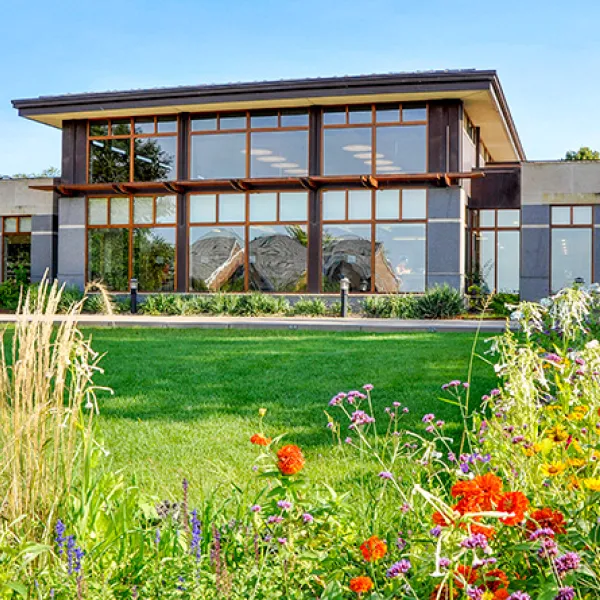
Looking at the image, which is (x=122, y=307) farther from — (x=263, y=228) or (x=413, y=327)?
(x=413, y=327)

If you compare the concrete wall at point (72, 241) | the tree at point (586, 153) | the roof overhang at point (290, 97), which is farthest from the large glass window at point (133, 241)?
the tree at point (586, 153)

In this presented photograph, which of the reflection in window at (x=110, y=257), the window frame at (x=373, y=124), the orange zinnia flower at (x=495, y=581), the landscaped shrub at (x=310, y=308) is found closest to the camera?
the orange zinnia flower at (x=495, y=581)

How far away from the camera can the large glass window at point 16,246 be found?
26875 mm

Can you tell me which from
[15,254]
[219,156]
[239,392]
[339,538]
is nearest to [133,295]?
[219,156]

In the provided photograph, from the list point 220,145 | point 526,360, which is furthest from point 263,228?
point 526,360

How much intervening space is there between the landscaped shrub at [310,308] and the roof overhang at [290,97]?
18.1ft

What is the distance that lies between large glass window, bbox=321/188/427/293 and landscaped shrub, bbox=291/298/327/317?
3.37 feet

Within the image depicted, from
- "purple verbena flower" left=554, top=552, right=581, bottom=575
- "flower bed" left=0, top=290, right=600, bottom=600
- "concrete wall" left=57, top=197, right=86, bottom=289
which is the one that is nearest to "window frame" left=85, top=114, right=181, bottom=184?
"concrete wall" left=57, top=197, right=86, bottom=289

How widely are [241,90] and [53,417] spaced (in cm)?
2038

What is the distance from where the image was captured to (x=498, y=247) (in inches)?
995

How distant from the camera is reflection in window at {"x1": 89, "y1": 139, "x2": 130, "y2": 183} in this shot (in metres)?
25.1

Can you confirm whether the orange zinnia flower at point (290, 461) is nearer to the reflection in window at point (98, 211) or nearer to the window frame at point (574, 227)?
the window frame at point (574, 227)

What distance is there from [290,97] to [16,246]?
34.9 feet

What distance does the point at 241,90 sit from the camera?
74.7ft
